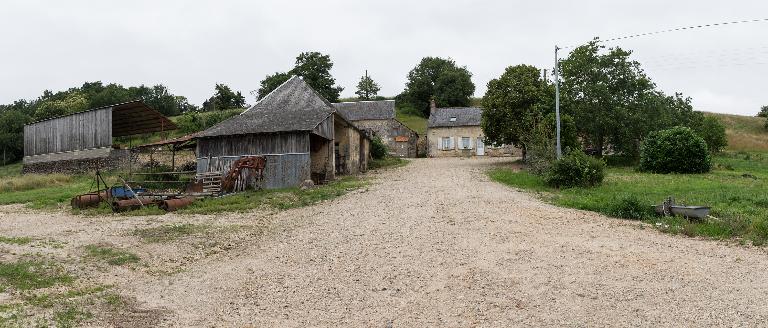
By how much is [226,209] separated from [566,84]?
901 inches

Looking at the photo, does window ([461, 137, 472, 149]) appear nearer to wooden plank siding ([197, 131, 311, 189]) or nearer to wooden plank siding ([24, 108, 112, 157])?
wooden plank siding ([197, 131, 311, 189])

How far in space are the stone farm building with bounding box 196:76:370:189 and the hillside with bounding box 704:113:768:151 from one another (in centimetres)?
3955

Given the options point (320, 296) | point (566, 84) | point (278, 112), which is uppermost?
point (566, 84)

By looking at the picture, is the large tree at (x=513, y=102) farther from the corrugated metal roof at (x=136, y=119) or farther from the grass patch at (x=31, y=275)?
the grass patch at (x=31, y=275)

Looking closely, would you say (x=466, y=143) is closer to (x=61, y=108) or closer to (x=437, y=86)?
(x=437, y=86)

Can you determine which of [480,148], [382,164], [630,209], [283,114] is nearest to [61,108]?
[382,164]

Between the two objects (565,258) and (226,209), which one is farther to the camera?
(226,209)

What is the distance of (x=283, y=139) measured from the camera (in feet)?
78.6

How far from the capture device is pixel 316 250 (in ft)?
37.6

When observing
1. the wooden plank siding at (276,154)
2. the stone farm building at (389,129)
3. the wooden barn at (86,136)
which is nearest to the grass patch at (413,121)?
the stone farm building at (389,129)

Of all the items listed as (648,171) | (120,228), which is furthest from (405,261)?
(648,171)

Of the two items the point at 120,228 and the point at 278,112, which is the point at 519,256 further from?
the point at 278,112

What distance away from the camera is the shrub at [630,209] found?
15.1 metres

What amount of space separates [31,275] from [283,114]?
18676mm
